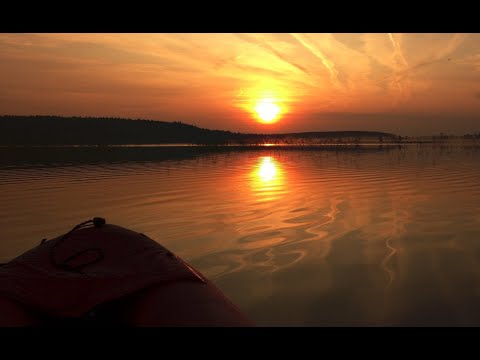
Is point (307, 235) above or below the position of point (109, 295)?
below

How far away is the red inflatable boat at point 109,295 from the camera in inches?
108

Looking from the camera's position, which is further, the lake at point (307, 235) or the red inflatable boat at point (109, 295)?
the lake at point (307, 235)

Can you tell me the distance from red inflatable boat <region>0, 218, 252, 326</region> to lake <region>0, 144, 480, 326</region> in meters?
1.51

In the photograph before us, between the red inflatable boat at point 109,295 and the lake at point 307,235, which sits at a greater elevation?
the red inflatable boat at point 109,295

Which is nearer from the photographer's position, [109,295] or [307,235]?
[109,295]

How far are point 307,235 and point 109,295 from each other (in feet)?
17.2

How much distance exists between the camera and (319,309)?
462cm

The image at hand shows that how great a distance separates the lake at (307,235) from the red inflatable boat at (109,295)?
1.51m

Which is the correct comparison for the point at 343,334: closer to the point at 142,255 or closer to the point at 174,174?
the point at 142,255

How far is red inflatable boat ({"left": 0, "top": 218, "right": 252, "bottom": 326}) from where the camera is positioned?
2740 millimetres

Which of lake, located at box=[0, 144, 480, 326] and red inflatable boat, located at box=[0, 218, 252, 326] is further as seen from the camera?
lake, located at box=[0, 144, 480, 326]

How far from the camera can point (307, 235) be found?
7.68 m
